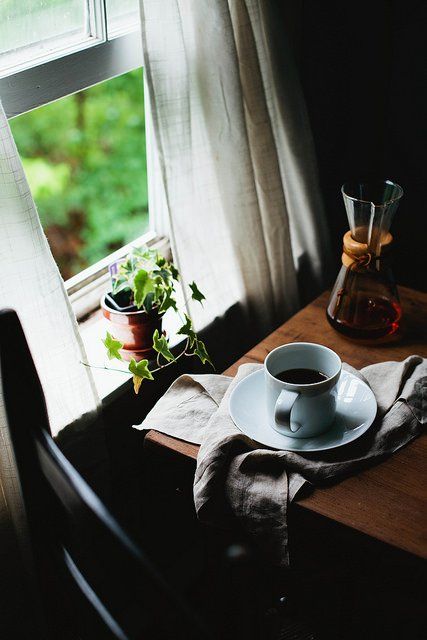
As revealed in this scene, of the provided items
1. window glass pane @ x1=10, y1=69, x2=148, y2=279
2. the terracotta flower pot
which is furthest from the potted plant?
window glass pane @ x1=10, y1=69, x2=148, y2=279

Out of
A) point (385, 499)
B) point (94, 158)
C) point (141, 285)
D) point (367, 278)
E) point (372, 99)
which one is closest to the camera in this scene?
point (385, 499)

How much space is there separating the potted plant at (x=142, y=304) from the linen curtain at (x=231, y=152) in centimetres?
7

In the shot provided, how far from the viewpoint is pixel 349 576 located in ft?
3.39

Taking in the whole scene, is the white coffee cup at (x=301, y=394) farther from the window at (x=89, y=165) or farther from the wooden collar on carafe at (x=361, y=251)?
the window at (x=89, y=165)

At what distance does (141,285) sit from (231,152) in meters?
0.35

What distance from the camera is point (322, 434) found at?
100cm

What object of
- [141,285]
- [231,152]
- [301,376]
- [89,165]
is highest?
[231,152]

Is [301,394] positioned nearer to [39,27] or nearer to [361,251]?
[361,251]

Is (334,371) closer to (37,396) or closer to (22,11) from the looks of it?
(37,396)

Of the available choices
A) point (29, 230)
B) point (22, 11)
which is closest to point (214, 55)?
point (22, 11)

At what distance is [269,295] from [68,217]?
222 centimetres

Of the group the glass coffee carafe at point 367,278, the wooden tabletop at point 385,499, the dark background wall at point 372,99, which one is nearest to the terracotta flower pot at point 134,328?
the wooden tabletop at point 385,499

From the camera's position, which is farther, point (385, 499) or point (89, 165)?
point (89, 165)

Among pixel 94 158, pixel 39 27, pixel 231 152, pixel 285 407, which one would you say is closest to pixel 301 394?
pixel 285 407
